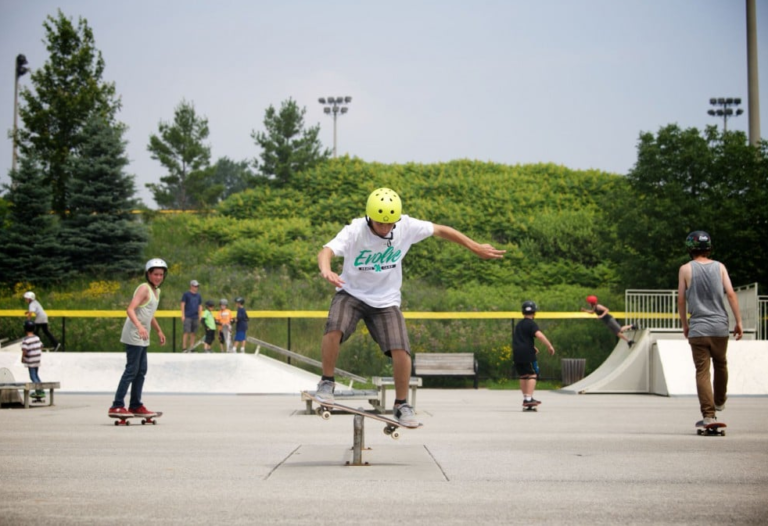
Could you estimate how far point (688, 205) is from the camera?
1204 inches

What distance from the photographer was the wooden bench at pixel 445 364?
25.0m

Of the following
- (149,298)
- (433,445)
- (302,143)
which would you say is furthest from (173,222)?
(433,445)

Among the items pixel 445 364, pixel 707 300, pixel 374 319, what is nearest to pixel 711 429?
pixel 707 300

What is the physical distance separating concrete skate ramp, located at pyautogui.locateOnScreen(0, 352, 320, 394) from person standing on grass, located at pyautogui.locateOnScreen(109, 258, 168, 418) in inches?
397

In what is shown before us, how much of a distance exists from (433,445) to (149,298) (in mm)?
4618

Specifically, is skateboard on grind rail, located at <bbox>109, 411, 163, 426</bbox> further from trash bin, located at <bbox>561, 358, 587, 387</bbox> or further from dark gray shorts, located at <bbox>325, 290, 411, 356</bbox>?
trash bin, located at <bbox>561, 358, 587, 387</bbox>

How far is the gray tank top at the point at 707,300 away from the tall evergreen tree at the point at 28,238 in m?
32.3

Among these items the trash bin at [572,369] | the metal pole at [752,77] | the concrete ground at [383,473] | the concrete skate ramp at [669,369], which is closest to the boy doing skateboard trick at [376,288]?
the concrete ground at [383,473]

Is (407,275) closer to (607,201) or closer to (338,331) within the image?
(607,201)

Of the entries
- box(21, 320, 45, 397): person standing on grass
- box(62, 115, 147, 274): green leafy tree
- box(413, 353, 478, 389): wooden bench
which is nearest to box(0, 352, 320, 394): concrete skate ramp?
box(413, 353, 478, 389): wooden bench

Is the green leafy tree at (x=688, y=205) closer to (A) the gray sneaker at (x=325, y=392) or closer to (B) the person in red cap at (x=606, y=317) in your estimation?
(B) the person in red cap at (x=606, y=317)

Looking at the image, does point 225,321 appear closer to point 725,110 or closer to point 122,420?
point 122,420

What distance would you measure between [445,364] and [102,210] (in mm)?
19405

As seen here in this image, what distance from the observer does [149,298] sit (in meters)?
11.9
